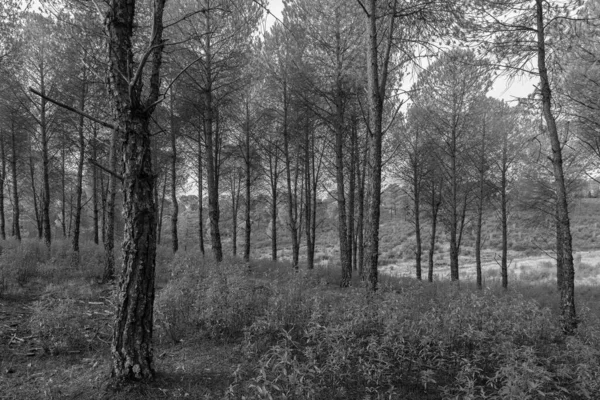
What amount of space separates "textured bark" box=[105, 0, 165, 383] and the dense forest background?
16 millimetres

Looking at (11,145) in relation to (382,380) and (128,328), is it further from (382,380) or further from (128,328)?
(382,380)

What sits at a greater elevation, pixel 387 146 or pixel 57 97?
pixel 57 97

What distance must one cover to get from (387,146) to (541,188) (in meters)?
6.62

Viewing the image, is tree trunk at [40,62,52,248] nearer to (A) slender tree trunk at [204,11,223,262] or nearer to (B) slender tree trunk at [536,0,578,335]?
(A) slender tree trunk at [204,11,223,262]

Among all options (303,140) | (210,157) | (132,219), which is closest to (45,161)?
(210,157)

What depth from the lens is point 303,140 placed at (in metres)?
14.3

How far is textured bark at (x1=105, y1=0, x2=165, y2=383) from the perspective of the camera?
9.71ft

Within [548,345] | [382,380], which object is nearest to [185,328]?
[382,380]

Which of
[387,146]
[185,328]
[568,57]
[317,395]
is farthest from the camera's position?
[387,146]

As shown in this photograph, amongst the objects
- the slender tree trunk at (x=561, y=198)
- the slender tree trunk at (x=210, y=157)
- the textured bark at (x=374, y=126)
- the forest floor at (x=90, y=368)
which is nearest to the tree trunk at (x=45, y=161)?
the slender tree trunk at (x=210, y=157)

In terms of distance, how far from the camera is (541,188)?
13648 millimetres

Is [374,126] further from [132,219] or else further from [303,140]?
[303,140]

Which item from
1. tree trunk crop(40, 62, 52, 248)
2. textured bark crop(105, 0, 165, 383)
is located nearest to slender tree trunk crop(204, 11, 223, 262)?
tree trunk crop(40, 62, 52, 248)

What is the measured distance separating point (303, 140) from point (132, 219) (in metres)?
11.8
